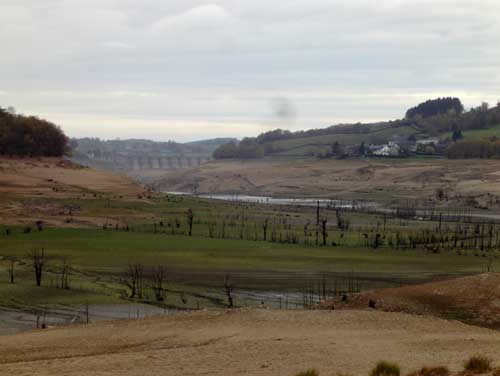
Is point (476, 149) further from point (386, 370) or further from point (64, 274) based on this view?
point (386, 370)

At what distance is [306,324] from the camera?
3309cm

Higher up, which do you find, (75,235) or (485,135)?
(485,135)

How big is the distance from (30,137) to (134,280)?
83.0m

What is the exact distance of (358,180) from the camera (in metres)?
153

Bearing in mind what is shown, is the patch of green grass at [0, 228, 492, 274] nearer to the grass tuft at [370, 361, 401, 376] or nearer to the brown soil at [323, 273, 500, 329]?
the brown soil at [323, 273, 500, 329]

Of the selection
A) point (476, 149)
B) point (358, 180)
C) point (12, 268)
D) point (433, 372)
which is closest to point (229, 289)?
point (12, 268)

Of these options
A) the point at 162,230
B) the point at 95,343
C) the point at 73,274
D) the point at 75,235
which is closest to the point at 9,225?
the point at 75,235

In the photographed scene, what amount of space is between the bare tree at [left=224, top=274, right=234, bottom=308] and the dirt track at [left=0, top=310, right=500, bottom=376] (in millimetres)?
5989

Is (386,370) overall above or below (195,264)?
above

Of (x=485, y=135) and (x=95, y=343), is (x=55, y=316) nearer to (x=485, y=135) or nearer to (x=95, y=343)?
(x=95, y=343)

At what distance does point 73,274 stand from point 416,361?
98.4 ft

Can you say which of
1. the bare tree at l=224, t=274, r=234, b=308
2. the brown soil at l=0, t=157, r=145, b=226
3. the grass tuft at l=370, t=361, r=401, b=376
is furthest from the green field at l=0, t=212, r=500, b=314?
the grass tuft at l=370, t=361, r=401, b=376

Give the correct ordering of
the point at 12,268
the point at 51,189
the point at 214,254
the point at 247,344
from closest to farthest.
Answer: the point at 247,344 < the point at 12,268 < the point at 214,254 < the point at 51,189

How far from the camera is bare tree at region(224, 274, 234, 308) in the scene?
41.2m
